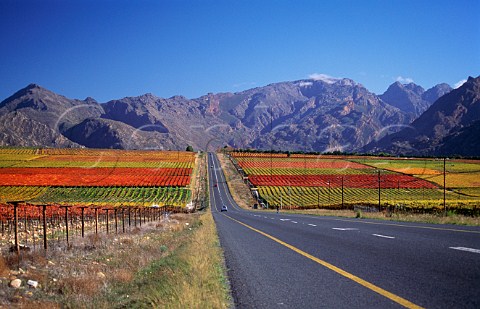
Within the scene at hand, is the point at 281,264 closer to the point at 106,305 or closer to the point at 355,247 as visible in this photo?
the point at 355,247

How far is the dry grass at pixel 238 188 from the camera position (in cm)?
10312

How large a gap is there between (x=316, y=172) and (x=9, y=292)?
12876cm

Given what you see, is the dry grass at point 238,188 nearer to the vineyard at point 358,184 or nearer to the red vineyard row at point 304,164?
the vineyard at point 358,184

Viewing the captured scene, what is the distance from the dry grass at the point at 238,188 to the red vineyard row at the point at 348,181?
400 centimetres

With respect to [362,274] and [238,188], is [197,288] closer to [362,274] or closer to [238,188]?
[362,274]

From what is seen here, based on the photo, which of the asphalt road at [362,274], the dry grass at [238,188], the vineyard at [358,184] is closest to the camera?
the asphalt road at [362,274]

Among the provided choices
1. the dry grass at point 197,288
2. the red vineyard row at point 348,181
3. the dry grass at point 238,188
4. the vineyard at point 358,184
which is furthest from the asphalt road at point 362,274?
the red vineyard row at point 348,181

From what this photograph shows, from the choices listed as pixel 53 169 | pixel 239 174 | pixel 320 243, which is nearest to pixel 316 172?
pixel 239 174

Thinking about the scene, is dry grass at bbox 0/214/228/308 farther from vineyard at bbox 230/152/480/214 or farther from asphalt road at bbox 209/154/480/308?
vineyard at bbox 230/152/480/214

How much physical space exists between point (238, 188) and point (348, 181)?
28665 millimetres

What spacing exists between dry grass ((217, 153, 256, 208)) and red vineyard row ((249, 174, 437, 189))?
400 cm

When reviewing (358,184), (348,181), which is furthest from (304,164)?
(358,184)

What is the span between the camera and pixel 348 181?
381 ft

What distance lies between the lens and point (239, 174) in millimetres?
149875
